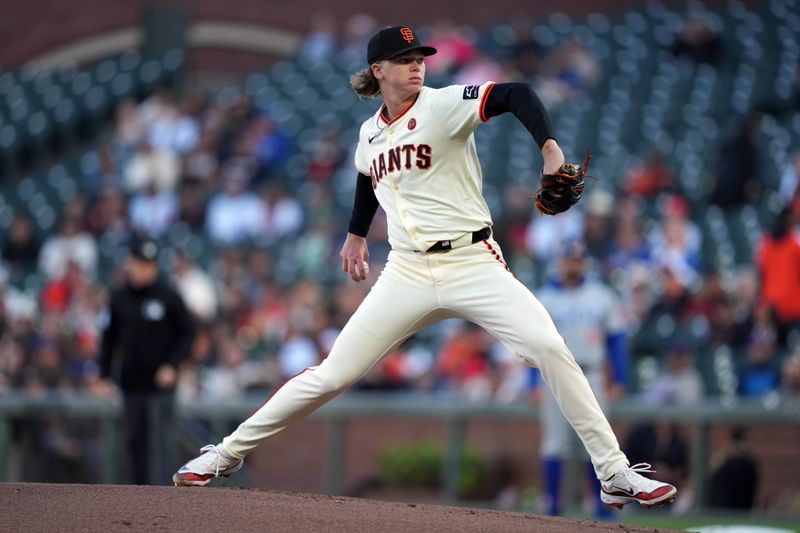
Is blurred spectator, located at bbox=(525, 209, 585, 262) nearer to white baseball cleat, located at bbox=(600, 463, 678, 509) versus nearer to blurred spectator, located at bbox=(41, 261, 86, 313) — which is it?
blurred spectator, located at bbox=(41, 261, 86, 313)

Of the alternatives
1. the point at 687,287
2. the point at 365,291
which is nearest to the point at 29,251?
the point at 365,291

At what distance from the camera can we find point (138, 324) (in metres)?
8.19

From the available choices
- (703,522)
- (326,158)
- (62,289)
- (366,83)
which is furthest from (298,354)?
(366,83)

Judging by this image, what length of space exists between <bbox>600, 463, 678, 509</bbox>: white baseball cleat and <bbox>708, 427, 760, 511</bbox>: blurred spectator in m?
4.10

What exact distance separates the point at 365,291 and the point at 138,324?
353 cm

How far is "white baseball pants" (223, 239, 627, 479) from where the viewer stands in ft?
15.7

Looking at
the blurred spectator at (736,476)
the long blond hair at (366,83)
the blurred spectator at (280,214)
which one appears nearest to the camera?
the long blond hair at (366,83)

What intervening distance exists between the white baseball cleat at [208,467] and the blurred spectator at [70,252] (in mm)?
8741

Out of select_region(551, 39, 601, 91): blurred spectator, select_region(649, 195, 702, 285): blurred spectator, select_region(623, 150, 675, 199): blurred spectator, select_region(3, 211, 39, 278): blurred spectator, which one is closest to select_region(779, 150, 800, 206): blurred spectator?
select_region(649, 195, 702, 285): blurred spectator

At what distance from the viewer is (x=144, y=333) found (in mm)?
8180

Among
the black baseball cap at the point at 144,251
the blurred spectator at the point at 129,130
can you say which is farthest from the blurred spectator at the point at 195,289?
the black baseball cap at the point at 144,251

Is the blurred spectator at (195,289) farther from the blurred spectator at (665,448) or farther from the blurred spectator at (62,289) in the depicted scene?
the blurred spectator at (665,448)

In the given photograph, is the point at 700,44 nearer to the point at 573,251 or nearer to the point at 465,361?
the point at 465,361

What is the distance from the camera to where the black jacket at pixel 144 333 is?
8.16m
